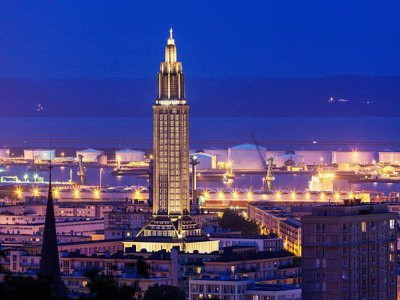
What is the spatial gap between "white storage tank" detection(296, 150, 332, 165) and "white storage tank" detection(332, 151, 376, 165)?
61 cm

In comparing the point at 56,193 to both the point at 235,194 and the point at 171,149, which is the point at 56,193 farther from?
the point at 171,149

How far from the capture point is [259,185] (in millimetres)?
148000

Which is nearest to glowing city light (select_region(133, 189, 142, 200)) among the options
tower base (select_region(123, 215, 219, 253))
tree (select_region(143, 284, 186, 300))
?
tower base (select_region(123, 215, 219, 253))

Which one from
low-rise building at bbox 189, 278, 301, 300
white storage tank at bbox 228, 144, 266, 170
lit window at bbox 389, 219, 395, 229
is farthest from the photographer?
white storage tank at bbox 228, 144, 266, 170

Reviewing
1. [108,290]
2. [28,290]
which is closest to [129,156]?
[108,290]

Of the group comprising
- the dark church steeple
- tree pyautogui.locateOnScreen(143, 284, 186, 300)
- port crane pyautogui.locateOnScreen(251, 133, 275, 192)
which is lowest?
Result: tree pyautogui.locateOnScreen(143, 284, 186, 300)

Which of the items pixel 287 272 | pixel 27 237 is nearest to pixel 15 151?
pixel 27 237

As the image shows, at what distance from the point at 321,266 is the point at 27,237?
24.1m

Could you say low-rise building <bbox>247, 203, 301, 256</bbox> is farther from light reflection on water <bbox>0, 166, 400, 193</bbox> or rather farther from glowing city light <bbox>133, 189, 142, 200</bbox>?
light reflection on water <bbox>0, 166, 400, 193</bbox>

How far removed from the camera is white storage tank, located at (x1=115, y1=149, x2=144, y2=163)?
176250mm

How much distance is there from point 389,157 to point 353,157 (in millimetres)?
2409

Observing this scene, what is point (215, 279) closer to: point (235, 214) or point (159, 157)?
point (159, 157)

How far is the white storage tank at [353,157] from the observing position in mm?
171750

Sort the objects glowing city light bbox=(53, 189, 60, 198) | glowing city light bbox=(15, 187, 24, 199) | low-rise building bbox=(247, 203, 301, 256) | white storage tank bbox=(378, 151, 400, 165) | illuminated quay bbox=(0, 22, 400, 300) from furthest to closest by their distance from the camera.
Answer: white storage tank bbox=(378, 151, 400, 165)
glowing city light bbox=(53, 189, 60, 198)
glowing city light bbox=(15, 187, 24, 199)
low-rise building bbox=(247, 203, 301, 256)
illuminated quay bbox=(0, 22, 400, 300)
